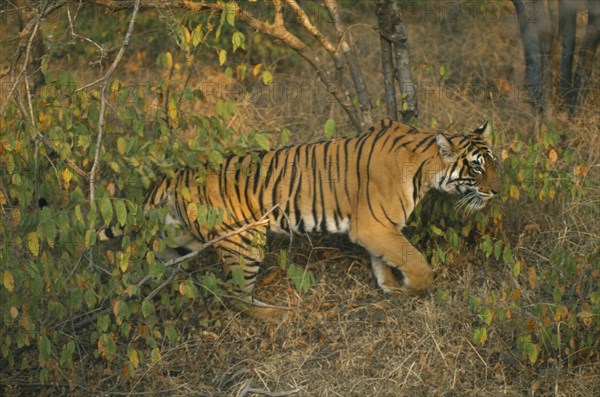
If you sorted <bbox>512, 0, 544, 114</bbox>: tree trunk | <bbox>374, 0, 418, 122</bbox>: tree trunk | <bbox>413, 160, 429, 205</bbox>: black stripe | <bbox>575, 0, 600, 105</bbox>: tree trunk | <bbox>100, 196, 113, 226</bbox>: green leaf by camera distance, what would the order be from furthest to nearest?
<bbox>512, 0, 544, 114</bbox>: tree trunk → <bbox>575, 0, 600, 105</bbox>: tree trunk → <bbox>374, 0, 418, 122</bbox>: tree trunk → <bbox>413, 160, 429, 205</bbox>: black stripe → <bbox>100, 196, 113, 226</bbox>: green leaf

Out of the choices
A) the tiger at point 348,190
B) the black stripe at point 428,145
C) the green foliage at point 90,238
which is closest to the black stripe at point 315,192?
the tiger at point 348,190

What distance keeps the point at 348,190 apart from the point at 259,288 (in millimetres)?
877

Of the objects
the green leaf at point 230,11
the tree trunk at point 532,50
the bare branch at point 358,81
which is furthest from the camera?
the tree trunk at point 532,50

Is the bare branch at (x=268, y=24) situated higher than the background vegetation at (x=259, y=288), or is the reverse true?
the bare branch at (x=268, y=24)

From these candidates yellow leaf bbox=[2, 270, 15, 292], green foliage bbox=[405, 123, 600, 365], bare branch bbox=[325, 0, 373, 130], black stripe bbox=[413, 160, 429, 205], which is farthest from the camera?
bare branch bbox=[325, 0, 373, 130]

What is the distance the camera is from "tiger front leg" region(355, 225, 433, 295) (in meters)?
5.77

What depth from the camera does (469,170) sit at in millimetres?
5770

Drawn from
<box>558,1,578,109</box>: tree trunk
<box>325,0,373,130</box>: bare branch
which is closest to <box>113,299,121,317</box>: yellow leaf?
<box>325,0,373,130</box>: bare branch

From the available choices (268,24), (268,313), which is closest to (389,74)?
(268,24)

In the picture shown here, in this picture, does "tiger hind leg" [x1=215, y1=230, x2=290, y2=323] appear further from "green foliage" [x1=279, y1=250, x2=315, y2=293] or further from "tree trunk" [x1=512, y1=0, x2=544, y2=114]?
"tree trunk" [x1=512, y1=0, x2=544, y2=114]

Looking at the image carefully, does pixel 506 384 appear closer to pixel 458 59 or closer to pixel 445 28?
pixel 458 59

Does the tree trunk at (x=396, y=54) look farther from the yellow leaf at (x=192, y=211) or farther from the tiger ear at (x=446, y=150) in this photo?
the yellow leaf at (x=192, y=211)

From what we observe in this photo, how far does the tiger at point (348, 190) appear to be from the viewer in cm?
Answer: 578

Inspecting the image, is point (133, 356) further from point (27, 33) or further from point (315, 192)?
point (27, 33)
